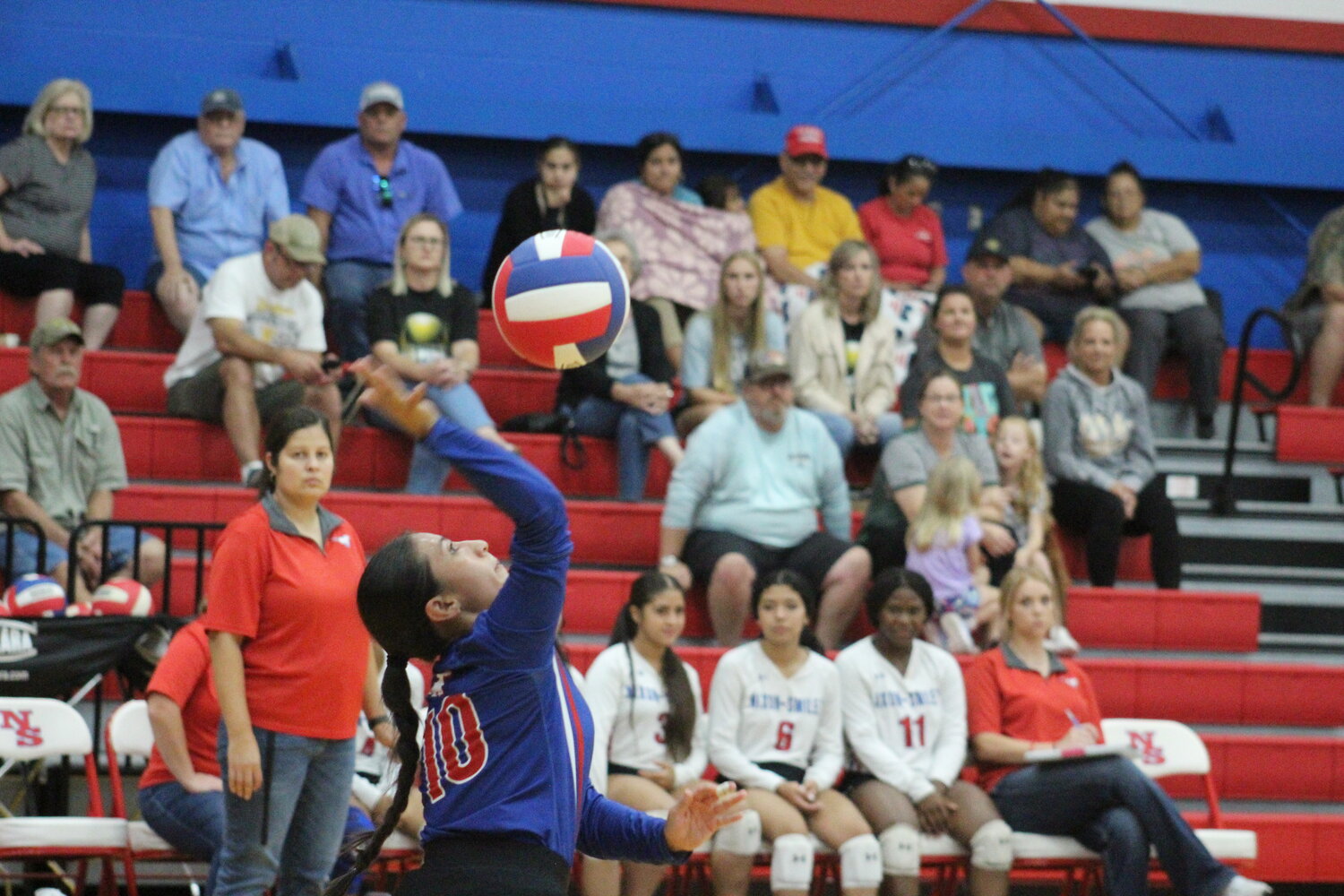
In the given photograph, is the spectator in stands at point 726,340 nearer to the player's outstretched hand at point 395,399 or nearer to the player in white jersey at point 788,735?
the player in white jersey at point 788,735

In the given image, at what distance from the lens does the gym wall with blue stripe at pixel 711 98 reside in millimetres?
9523

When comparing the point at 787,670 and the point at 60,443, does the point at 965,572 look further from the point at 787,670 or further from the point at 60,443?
the point at 60,443

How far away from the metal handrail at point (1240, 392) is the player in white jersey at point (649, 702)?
3734mm

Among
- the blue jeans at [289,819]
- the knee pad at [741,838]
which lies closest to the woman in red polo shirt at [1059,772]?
the knee pad at [741,838]

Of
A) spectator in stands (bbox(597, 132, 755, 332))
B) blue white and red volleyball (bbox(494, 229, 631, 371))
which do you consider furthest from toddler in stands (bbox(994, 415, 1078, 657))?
blue white and red volleyball (bbox(494, 229, 631, 371))

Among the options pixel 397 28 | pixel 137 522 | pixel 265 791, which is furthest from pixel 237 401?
pixel 397 28

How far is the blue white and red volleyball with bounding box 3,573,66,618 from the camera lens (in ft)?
18.7

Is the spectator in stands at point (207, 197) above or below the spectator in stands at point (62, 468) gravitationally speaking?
above

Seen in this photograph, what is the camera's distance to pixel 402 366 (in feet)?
23.7

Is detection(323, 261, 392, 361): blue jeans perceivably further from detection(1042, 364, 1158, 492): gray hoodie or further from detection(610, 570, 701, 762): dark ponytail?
detection(1042, 364, 1158, 492): gray hoodie

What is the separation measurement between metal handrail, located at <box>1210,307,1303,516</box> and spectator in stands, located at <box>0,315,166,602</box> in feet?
17.0

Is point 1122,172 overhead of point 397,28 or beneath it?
beneath

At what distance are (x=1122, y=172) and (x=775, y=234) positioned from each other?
215cm

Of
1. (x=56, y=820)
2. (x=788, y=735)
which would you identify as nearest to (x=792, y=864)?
(x=788, y=735)
